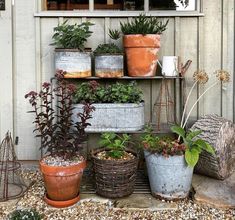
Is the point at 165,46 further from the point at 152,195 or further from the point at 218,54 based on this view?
the point at 152,195

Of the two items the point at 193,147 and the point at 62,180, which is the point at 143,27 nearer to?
the point at 193,147

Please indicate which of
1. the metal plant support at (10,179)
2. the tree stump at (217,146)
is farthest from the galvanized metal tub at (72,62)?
the tree stump at (217,146)

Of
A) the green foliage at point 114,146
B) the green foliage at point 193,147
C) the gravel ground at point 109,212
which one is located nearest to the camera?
the gravel ground at point 109,212

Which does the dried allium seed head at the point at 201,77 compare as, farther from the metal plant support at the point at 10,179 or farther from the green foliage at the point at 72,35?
the metal plant support at the point at 10,179

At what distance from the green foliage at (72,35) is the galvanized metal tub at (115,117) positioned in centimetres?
55

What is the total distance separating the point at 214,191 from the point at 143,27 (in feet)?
5.05

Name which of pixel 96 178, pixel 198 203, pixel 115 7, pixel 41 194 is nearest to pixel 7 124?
pixel 41 194

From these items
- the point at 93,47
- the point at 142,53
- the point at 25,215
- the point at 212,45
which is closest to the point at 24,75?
the point at 93,47

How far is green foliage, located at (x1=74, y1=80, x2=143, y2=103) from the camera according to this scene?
11.4 feet

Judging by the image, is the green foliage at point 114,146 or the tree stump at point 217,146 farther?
the tree stump at point 217,146

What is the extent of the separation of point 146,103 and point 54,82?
36.2 inches

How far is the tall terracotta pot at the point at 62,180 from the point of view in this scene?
2.94 metres

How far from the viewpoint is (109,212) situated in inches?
117

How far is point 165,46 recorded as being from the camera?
3.82 metres
